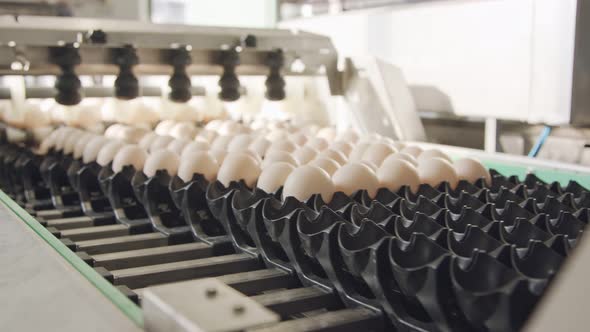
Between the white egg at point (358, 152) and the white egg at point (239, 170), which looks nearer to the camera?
the white egg at point (239, 170)

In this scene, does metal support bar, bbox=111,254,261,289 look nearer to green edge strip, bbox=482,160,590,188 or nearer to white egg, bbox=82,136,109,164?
white egg, bbox=82,136,109,164

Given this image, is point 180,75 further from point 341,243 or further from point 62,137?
point 341,243

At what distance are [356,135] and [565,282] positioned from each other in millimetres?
1505

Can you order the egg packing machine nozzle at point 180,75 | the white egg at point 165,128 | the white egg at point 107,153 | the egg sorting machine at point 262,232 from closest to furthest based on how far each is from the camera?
1. the egg sorting machine at point 262,232
2. the white egg at point 107,153
3. the egg packing machine nozzle at point 180,75
4. the white egg at point 165,128

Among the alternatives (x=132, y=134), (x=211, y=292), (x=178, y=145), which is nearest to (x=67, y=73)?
(x=132, y=134)

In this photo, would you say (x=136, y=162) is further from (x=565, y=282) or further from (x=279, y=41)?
(x=565, y=282)

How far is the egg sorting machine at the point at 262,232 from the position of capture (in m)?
0.70

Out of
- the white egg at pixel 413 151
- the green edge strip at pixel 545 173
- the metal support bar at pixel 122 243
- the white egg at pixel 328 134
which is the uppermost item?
the white egg at pixel 413 151

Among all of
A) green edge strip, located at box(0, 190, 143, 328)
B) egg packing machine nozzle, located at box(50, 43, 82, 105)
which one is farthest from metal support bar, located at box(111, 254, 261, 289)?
egg packing machine nozzle, located at box(50, 43, 82, 105)

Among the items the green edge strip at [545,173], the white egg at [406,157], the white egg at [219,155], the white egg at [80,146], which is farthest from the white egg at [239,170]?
the green edge strip at [545,173]

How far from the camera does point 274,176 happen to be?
1.35 meters

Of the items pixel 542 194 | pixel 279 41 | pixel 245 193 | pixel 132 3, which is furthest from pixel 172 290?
pixel 132 3

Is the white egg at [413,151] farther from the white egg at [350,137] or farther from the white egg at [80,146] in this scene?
the white egg at [80,146]

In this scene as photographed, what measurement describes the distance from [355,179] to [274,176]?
0.56 ft
